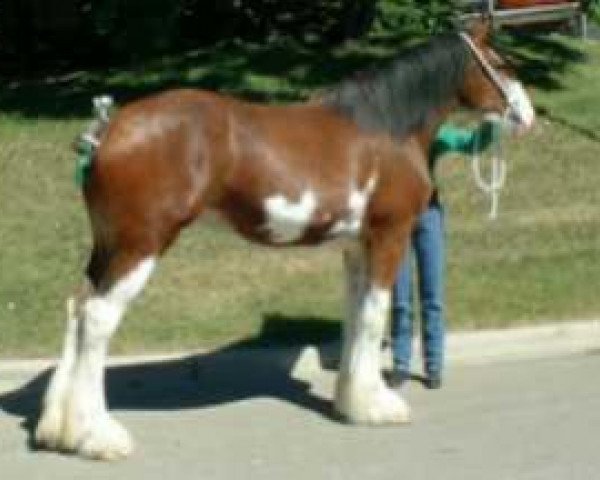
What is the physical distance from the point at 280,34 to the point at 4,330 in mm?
9228

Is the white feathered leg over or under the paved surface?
over

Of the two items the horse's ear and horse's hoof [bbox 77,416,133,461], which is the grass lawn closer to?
horse's hoof [bbox 77,416,133,461]

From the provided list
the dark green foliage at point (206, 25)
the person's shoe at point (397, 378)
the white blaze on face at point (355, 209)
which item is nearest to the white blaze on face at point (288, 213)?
the white blaze on face at point (355, 209)

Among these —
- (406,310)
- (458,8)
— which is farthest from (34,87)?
(406,310)

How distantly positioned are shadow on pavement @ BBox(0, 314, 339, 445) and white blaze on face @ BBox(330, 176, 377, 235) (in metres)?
0.99

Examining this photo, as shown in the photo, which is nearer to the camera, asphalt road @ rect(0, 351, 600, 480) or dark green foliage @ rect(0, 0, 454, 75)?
asphalt road @ rect(0, 351, 600, 480)

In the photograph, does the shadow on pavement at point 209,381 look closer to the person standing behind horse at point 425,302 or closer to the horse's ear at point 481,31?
the person standing behind horse at point 425,302

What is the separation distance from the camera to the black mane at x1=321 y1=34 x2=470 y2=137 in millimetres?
8125

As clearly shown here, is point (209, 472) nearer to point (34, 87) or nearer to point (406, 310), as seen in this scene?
point (406, 310)

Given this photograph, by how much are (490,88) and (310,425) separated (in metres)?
1.82

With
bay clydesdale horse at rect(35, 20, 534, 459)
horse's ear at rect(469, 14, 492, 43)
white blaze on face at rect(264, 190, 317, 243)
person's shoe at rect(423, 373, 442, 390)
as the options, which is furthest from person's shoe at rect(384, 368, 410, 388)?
horse's ear at rect(469, 14, 492, 43)

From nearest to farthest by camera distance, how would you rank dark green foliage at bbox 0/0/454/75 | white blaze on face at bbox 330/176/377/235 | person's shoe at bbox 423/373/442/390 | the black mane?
white blaze on face at bbox 330/176/377/235 < the black mane < person's shoe at bbox 423/373/442/390 < dark green foliage at bbox 0/0/454/75

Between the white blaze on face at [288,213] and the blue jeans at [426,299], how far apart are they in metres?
1.11

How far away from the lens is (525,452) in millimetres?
7754
